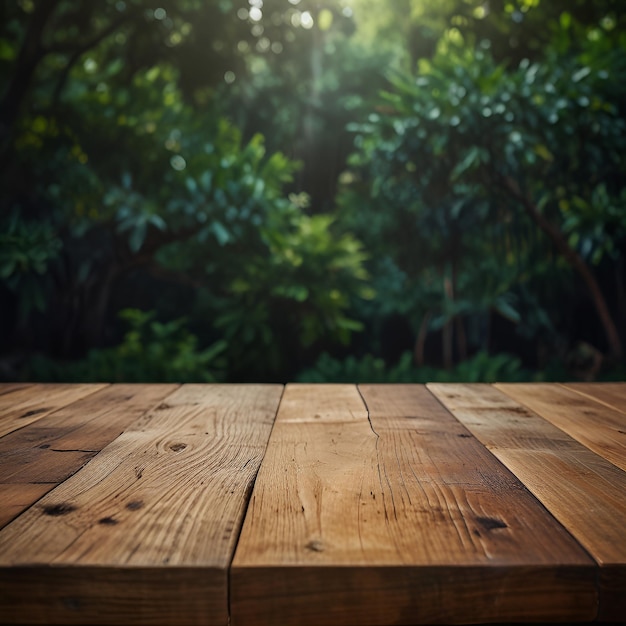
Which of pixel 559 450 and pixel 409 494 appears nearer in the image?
pixel 409 494

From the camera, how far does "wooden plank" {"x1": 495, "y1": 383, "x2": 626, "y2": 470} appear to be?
105 cm

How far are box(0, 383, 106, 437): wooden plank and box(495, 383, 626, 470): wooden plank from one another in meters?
→ 1.04

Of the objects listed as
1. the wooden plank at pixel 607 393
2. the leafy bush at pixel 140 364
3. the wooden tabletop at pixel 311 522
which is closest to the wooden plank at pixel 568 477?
the wooden tabletop at pixel 311 522

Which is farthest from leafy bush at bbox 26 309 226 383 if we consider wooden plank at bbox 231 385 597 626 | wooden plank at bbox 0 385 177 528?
wooden plank at bbox 231 385 597 626

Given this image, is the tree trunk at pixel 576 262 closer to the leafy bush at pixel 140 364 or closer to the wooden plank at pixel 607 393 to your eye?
the leafy bush at pixel 140 364

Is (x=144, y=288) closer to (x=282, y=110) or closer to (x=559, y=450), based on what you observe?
(x=282, y=110)

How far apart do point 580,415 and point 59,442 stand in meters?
1.03

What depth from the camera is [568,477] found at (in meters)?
0.87

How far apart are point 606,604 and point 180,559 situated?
42 centimetres

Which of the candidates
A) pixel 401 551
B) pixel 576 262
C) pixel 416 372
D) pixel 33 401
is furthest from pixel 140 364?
pixel 401 551

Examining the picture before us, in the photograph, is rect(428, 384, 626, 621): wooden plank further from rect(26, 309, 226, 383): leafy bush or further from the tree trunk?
the tree trunk

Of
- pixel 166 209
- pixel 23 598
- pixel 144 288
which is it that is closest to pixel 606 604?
pixel 23 598

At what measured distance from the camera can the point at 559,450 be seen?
1014mm

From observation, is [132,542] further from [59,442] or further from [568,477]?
[568,477]
